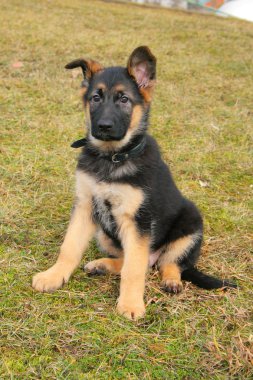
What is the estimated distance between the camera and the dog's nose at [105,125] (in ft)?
11.7

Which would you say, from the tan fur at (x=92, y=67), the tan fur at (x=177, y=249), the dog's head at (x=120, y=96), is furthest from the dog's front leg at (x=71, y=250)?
the tan fur at (x=92, y=67)

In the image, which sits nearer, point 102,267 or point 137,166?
point 137,166

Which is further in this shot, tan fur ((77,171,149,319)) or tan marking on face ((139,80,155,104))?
tan marking on face ((139,80,155,104))

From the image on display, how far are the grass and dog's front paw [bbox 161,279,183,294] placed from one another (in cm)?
7

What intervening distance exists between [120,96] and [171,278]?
5.16 ft

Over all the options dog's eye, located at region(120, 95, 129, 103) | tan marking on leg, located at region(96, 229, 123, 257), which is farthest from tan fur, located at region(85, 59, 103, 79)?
tan marking on leg, located at region(96, 229, 123, 257)

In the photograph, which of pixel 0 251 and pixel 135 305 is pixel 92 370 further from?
pixel 0 251

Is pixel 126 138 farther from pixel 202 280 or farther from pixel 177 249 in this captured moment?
pixel 202 280

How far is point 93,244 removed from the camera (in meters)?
4.55

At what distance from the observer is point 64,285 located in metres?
3.74

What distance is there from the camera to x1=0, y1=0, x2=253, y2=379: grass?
304cm

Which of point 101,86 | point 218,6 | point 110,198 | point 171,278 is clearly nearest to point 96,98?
point 101,86

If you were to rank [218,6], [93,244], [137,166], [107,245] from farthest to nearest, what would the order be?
[218,6], [93,244], [107,245], [137,166]

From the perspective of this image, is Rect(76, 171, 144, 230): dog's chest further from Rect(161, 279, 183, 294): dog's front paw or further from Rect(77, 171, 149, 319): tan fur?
Rect(161, 279, 183, 294): dog's front paw
